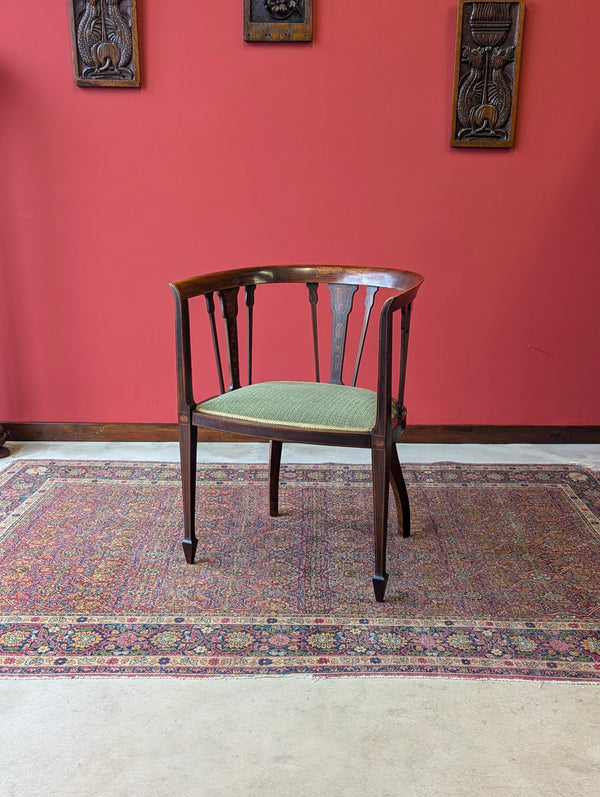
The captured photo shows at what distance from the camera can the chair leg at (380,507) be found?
1876 millimetres

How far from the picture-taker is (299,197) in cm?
302

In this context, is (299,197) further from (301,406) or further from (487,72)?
(301,406)

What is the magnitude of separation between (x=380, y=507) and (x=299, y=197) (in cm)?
158

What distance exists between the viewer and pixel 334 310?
7.62 feet

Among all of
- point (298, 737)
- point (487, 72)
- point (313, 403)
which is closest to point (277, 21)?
point (487, 72)

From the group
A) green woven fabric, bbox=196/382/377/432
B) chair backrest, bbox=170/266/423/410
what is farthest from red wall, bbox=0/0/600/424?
green woven fabric, bbox=196/382/377/432

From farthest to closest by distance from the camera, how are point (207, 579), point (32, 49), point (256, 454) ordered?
point (256, 454), point (32, 49), point (207, 579)

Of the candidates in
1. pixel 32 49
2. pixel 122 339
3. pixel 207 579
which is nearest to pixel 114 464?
pixel 122 339

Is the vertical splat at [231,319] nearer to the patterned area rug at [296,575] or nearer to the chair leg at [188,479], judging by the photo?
the chair leg at [188,479]

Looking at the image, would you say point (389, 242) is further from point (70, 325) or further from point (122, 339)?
point (70, 325)

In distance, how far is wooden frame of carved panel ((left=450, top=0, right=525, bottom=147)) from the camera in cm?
279

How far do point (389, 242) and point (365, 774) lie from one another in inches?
84.8

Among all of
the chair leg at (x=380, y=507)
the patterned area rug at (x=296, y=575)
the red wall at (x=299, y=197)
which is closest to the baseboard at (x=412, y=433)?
the red wall at (x=299, y=197)

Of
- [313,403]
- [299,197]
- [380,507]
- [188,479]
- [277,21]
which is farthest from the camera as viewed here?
[299,197]
